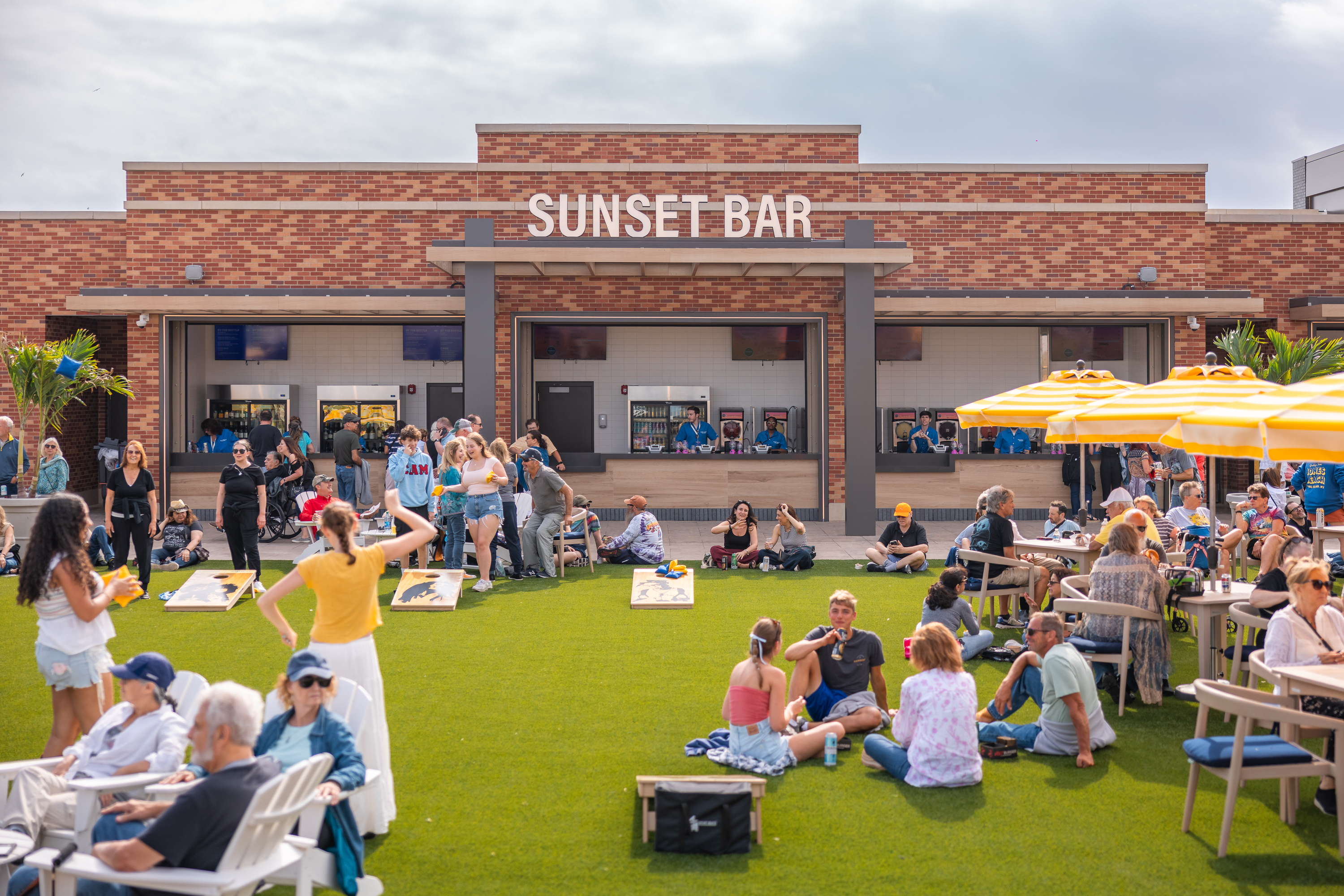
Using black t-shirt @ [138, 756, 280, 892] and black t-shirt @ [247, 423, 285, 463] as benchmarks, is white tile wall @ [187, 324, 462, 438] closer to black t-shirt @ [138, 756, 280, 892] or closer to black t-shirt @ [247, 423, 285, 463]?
black t-shirt @ [247, 423, 285, 463]

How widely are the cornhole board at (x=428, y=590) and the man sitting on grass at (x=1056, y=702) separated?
6.16 meters

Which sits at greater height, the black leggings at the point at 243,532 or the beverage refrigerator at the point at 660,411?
the beverage refrigerator at the point at 660,411

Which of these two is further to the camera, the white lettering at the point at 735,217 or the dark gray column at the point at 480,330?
the white lettering at the point at 735,217

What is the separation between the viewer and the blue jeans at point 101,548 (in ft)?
41.7

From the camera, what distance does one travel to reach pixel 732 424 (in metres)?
19.8

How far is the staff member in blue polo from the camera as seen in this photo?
19656mm

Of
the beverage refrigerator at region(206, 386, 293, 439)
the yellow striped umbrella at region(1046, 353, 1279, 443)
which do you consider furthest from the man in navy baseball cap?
the beverage refrigerator at region(206, 386, 293, 439)

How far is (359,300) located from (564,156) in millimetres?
4613

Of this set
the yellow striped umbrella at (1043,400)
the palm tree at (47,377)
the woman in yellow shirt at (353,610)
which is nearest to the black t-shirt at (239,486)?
the palm tree at (47,377)

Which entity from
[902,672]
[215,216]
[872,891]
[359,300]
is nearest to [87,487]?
[215,216]

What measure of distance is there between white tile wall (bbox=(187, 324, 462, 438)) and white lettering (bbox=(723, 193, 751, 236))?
636 centimetres

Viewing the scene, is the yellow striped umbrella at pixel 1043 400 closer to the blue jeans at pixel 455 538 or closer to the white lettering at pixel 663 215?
the blue jeans at pixel 455 538

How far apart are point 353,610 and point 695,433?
1439cm

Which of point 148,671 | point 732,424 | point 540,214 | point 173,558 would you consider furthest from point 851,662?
point 732,424
